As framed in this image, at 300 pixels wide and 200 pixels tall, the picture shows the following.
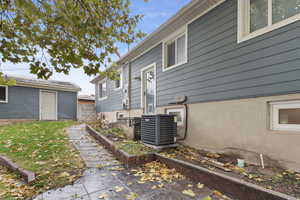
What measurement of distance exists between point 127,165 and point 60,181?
126 cm

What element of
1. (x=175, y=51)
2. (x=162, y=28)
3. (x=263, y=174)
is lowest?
(x=263, y=174)

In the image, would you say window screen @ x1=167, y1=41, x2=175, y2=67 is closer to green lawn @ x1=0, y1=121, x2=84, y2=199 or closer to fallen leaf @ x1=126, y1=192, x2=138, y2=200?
green lawn @ x1=0, y1=121, x2=84, y2=199

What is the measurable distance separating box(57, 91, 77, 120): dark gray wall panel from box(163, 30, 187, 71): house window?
31.6 ft

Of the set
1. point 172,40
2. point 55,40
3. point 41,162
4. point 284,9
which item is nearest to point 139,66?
point 172,40

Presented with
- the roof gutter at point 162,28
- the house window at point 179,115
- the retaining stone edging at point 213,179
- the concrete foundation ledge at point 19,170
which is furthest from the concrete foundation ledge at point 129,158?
the roof gutter at point 162,28

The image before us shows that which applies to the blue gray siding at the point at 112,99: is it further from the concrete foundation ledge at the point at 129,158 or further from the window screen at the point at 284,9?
the window screen at the point at 284,9

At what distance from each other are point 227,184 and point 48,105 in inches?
498

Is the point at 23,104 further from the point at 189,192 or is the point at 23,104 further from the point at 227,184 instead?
the point at 227,184

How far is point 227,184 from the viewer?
88.8 inches

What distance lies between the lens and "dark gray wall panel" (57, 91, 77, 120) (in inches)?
476

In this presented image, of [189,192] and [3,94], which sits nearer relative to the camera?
[189,192]

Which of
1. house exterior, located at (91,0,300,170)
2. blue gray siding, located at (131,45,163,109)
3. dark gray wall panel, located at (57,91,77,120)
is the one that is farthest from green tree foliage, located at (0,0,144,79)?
dark gray wall panel, located at (57,91,77,120)

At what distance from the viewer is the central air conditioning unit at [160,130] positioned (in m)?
4.15

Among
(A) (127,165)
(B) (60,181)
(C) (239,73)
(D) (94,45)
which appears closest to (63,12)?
(D) (94,45)
